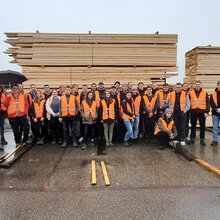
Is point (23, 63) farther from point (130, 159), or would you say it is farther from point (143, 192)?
point (143, 192)

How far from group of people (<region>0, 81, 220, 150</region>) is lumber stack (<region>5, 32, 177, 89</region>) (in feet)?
4.22

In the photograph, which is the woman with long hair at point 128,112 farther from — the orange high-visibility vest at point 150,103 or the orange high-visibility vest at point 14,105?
the orange high-visibility vest at point 14,105

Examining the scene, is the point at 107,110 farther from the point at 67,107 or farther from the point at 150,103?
the point at 150,103

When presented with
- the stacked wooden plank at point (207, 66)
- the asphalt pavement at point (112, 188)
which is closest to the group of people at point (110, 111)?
the asphalt pavement at point (112, 188)

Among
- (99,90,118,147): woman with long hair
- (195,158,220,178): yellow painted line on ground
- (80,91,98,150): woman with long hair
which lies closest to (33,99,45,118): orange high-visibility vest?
(80,91,98,150): woman with long hair

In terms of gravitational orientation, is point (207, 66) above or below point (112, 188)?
above

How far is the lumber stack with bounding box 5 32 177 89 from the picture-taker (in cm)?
716

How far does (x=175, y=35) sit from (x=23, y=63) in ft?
19.6

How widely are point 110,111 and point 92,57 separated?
2.75 meters

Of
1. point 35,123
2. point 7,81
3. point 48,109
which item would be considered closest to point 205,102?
point 48,109

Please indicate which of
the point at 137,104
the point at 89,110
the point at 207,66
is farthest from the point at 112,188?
the point at 207,66

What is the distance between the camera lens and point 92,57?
7270 mm

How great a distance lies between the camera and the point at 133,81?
7320mm

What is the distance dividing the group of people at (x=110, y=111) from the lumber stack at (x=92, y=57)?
1.29 metres
